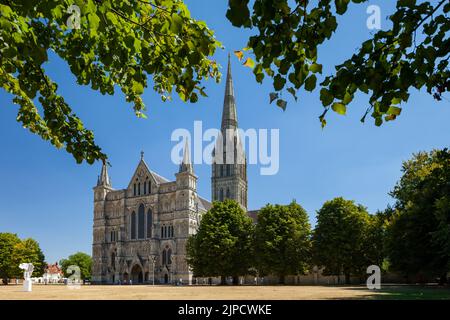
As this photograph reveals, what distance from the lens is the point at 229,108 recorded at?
117 metres

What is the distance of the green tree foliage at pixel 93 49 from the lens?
5.41 m

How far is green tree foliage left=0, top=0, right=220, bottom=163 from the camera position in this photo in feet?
17.7

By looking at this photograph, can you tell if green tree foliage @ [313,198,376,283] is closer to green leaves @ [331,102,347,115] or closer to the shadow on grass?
the shadow on grass

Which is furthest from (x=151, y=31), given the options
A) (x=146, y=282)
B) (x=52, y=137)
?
(x=146, y=282)

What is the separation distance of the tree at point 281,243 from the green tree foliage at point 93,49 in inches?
1938

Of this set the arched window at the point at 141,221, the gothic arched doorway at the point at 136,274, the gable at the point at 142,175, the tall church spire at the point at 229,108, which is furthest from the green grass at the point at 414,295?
the tall church spire at the point at 229,108

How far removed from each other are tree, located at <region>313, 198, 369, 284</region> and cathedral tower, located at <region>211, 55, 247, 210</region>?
51.6 metres

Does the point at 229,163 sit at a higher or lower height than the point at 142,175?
higher

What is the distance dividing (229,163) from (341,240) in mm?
58568

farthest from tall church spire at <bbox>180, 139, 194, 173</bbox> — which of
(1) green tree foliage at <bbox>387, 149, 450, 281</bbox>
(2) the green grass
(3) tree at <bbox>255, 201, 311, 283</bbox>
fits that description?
(2) the green grass

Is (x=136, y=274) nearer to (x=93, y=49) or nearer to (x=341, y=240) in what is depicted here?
(x=341, y=240)

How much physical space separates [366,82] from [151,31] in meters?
3.30

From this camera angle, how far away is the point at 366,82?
15.9 feet

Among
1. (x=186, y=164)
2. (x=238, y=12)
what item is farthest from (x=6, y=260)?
(x=238, y=12)
